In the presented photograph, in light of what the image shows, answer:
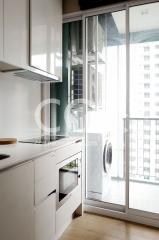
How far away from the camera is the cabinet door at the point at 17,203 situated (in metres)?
1.22

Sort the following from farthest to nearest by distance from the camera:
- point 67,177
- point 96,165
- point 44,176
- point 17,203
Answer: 1. point 96,165
2. point 67,177
3. point 44,176
4. point 17,203

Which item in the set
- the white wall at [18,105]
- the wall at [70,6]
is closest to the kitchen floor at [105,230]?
the white wall at [18,105]

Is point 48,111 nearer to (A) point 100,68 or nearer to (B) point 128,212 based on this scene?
(A) point 100,68

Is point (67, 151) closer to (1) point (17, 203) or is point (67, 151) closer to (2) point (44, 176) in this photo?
(2) point (44, 176)

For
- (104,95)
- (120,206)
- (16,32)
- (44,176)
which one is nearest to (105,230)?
(120,206)

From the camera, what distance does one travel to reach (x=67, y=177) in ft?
7.15

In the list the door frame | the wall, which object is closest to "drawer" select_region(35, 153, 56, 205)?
the door frame

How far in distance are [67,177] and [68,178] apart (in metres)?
0.03

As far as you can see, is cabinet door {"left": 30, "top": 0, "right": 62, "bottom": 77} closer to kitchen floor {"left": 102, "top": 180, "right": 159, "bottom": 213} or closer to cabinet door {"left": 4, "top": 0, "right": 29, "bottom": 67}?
cabinet door {"left": 4, "top": 0, "right": 29, "bottom": 67}

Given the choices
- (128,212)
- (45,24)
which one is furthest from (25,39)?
(128,212)

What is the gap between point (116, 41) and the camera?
287 centimetres

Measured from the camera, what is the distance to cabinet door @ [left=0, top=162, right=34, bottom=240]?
48.1 inches

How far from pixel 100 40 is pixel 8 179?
2359mm

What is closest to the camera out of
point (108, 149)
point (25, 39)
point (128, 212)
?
point (25, 39)
